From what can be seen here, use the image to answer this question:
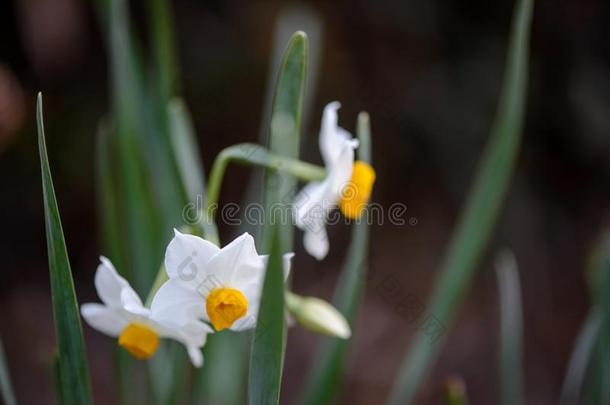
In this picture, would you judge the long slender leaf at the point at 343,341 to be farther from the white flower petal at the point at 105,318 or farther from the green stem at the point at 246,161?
the white flower petal at the point at 105,318

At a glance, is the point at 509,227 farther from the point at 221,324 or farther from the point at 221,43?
the point at 221,324

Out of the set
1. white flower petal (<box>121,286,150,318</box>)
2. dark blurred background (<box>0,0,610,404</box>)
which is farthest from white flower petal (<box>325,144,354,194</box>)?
dark blurred background (<box>0,0,610,404</box>)

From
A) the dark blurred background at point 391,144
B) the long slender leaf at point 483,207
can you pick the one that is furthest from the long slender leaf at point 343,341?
the dark blurred background at point 391,144

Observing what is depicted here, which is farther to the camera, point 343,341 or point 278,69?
point 278,69

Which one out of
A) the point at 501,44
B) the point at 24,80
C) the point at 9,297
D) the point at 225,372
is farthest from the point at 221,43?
the point at 225,372

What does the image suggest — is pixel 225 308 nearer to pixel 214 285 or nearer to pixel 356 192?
pixel 214 285

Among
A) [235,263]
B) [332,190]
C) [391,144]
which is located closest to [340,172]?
[332,190]
